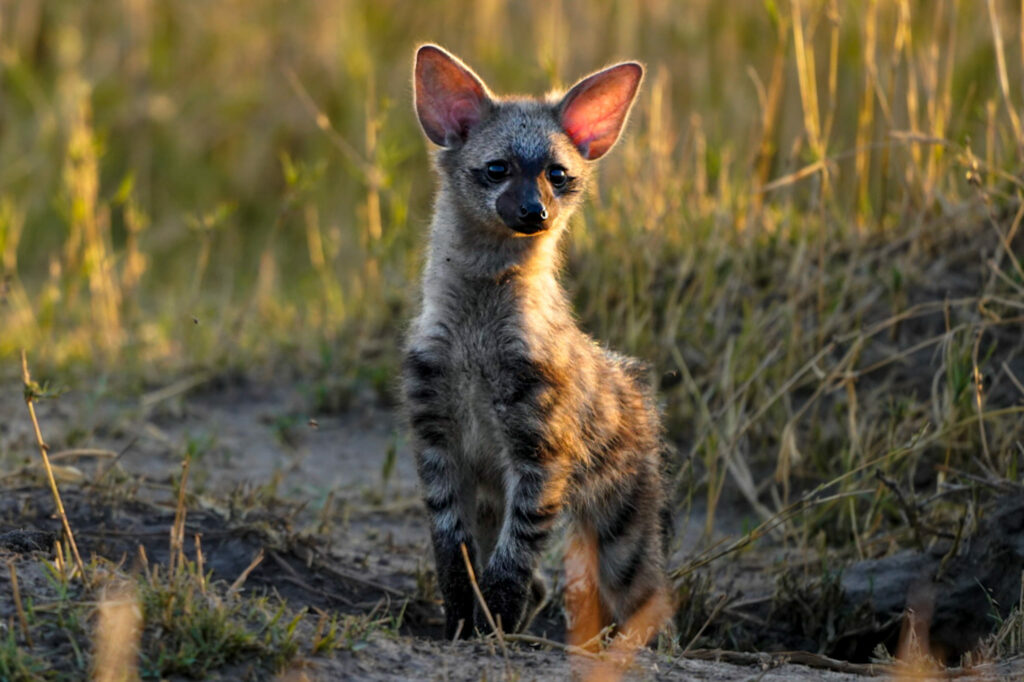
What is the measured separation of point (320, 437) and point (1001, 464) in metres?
2.85

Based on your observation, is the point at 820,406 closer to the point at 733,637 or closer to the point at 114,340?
the point at 733,637

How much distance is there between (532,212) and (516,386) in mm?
519

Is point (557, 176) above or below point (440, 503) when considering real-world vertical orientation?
above

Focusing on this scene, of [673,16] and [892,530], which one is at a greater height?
[673,16]

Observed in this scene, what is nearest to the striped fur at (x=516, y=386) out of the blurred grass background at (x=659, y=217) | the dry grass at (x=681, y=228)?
the dry grass at (x=681, y=228)

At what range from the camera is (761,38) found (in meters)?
9.52

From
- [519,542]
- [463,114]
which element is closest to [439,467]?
[519,542]

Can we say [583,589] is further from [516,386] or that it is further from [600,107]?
[600,107]

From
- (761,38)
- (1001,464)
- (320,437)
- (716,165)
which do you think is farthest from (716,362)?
(761,38)

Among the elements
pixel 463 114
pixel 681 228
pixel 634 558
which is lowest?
pixel 634 558

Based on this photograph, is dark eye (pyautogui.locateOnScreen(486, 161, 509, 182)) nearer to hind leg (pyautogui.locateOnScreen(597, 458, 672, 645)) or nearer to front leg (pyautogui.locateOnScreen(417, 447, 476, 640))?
front leg (pyautogui.locateOnScreen(417, 447, 476, 640))

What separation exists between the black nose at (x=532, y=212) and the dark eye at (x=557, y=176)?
0.31 meters

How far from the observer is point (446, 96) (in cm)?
451

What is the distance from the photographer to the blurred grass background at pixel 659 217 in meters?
5.30
